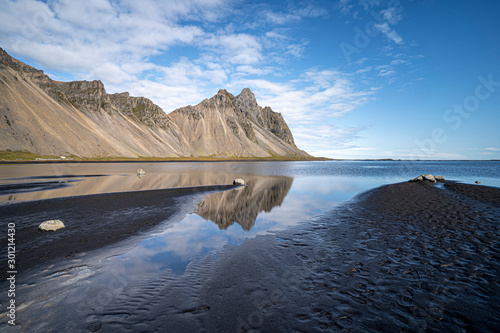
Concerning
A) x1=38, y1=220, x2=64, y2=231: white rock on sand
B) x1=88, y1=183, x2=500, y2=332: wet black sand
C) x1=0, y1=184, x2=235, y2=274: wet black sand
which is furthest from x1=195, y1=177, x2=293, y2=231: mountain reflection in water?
x1=38, y1=220, x2=64, y2=231: white rock on sand

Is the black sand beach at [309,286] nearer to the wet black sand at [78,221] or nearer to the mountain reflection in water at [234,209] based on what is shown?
the wet black sand at [78,221]

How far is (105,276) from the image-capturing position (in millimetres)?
9023

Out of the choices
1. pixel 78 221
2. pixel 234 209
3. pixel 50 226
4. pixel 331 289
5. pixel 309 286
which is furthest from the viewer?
pixel 234 209

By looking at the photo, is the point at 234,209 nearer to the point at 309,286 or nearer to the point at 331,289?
the point at 309,286

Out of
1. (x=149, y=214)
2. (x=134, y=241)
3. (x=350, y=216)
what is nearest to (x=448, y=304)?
(x=350, y=216)

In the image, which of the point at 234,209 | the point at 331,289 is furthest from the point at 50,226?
the point at 331,289

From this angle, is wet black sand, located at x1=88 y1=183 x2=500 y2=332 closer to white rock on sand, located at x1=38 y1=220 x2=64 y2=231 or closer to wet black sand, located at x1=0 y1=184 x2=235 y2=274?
wet black sand, located at x1=0 y1=184 x2=235 y2=274

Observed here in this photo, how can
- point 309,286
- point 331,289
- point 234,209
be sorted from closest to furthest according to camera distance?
point 331,289, point 309,286, point 234,209

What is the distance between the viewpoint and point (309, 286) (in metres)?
8.35

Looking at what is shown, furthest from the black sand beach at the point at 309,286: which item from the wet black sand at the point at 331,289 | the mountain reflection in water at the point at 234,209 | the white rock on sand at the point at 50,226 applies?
the mountain reflection in water at the point at 234,209

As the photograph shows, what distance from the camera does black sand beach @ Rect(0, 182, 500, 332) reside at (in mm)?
6383

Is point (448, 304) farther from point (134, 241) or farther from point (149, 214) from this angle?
point (149, 214)

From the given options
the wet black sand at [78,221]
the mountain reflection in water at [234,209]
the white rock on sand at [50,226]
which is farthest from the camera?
the mountain reflection in water at [234,209]

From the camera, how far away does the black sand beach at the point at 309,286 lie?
638cm
